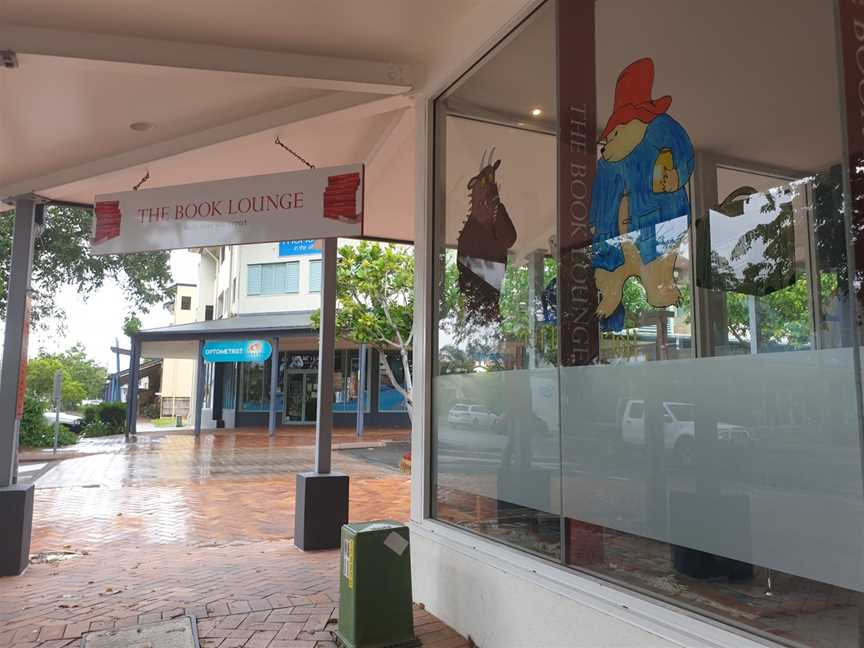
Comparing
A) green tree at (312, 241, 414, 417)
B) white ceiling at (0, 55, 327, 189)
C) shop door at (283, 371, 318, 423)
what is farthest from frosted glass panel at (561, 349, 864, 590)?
shop door at (283, 371, 318, 423)

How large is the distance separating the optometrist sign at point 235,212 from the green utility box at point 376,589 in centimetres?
209

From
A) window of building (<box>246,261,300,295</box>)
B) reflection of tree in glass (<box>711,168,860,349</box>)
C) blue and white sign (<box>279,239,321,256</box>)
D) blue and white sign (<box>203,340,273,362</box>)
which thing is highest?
blue and white sign (<box>279,239,321,256</box>)

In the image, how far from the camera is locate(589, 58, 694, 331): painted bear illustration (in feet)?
9.30

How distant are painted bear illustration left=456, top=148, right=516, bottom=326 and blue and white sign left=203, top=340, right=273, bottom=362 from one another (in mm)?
19197

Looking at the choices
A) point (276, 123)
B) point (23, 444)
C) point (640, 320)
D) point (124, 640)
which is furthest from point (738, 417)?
point (23, 444)

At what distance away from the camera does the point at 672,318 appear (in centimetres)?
276

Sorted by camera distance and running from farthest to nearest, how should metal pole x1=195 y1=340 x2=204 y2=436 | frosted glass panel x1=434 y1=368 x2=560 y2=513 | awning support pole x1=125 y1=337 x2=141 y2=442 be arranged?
1. metal pole x1=195 y1=340 x2=204 y2=436
2. awning support pole x1=125 y1=337 x2=141 y2=442
3. frosted glass panel x1=434 y1=368 x2=560 y2=513

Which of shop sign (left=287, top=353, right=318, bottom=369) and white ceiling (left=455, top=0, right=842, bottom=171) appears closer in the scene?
white ceiling (left=455, top=0, right=842, bottom=171)

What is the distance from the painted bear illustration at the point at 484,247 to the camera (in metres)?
4.11

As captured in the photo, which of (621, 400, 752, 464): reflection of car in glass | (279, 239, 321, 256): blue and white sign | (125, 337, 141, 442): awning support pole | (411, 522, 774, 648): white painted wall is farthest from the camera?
(279, 239, 321, 256): blue and white sign

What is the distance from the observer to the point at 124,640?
12.9 feet

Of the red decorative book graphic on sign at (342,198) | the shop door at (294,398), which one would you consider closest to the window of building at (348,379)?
the shop door at (294,398)

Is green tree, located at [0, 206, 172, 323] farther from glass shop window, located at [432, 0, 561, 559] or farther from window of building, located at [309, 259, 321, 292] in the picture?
glass shop window, located at [432, 0, 561, 559]

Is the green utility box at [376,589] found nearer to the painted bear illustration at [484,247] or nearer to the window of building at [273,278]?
the painted bear illustration at [484,247]
